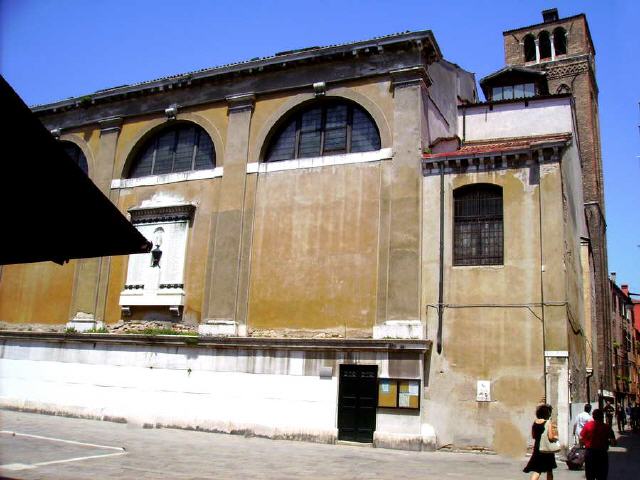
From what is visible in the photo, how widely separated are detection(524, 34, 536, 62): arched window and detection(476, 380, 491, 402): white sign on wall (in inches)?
1485

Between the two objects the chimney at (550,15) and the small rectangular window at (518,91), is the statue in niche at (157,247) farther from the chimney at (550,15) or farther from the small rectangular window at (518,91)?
the chimney at (550,15)

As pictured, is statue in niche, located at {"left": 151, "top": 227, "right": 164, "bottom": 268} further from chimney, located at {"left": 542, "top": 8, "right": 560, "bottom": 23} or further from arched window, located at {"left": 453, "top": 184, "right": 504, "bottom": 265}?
chimney, located at {"left": 542, "top": 8, "right": 560, "bottom": 23}

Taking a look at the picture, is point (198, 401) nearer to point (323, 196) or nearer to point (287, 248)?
point (287, 248)

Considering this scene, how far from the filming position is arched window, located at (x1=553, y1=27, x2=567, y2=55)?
4688cm

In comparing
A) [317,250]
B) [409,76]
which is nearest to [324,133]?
[409,76]

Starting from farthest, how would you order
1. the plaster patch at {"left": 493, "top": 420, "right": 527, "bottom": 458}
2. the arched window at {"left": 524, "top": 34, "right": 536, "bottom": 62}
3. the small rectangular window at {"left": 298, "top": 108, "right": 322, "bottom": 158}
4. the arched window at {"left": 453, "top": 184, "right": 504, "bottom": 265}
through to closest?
1. the arched window at {"left": 524, "top": 34, "right": 536, "bottom": 62}
2. the small rectangular window at {"left": 298, "top": 108, "right": 322, "bottom": 158}
3. the arched window at {"left": 453, "top": 184, "right": 504, "bottom": 265}
4. the plaster patch at {"left": 493, "top": 420, "right": 527, "bottom": 458}

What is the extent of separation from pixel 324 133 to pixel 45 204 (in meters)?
14.9

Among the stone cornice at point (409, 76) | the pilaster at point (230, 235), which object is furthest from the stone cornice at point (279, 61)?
the pilaster at point (230, 235)

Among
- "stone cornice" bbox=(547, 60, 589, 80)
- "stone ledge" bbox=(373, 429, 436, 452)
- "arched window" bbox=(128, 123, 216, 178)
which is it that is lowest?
"stone ledge" bbox=(373, 429, 436, 452)

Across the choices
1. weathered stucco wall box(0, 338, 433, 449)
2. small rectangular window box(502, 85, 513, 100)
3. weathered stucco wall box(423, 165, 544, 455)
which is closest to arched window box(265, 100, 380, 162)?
weathered stucco wall box(423, 165, 544, 455)

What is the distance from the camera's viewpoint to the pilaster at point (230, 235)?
19984 mm

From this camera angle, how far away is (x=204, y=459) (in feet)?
43.1

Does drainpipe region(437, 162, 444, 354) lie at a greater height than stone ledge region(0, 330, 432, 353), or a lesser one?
greater

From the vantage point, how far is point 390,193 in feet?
62.0
